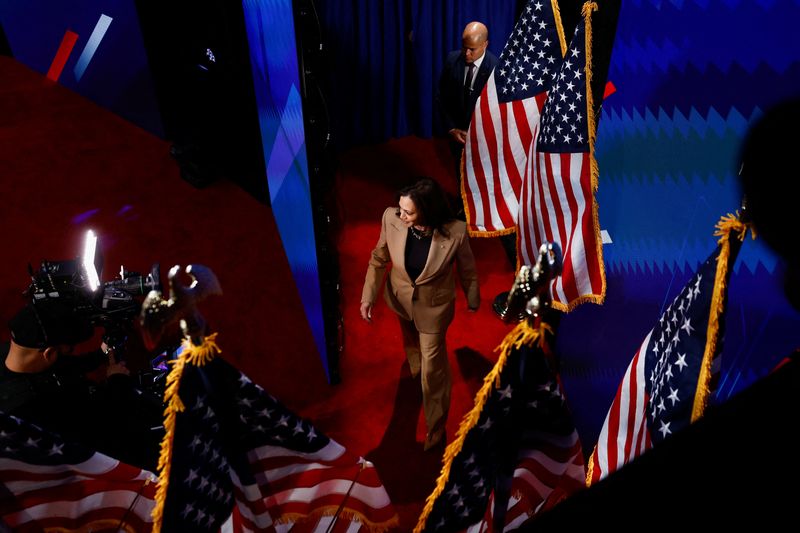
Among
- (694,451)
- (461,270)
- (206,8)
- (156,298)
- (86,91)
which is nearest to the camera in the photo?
(694,451)

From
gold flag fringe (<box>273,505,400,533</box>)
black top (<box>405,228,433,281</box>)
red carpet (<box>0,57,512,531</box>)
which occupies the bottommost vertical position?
red carpet (<box>0,57,512,531</box>)

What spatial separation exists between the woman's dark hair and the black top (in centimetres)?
10

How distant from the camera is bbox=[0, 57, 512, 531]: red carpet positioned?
456cm

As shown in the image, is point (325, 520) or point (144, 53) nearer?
point (325, 520)

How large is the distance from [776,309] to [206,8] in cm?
496

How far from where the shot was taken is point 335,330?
4387mm

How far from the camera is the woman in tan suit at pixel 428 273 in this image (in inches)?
146

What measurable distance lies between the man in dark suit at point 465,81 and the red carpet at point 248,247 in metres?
1.03

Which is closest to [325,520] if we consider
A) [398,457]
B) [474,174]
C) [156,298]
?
[156,298]

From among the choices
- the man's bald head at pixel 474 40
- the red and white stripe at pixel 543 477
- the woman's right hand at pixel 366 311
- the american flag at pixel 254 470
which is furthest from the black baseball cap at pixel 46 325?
the man's bald head at pixel 474 40

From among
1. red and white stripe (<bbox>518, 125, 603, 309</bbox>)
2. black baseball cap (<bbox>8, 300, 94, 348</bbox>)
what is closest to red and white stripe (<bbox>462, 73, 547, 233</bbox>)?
red and white stripe (<bbox>518, 125, 603, 309</bbox>)

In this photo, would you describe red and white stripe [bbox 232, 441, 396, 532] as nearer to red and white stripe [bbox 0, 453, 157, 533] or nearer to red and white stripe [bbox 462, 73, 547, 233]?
red and white stripe [bbox 0, 453, 157, 533]

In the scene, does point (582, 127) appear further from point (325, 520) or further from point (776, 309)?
point (325, 520)

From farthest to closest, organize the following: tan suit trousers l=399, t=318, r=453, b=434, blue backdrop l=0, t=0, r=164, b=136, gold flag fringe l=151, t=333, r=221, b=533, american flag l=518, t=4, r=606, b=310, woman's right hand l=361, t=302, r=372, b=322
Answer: blue backdrop l=0, t=0, r=164, b=136, woman's right hand l=361, t=302, r=372, b=322, tan suit trousers l=399, t=318, r=453, b=434, american flag l=518, t=4, r=606, b=310, gold flag fringe l=151, t=333, r=221, b=533
